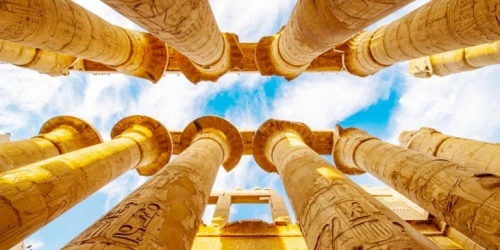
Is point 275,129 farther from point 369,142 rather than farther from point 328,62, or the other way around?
point 328,62

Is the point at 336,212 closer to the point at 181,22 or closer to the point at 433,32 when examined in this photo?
the point at 181,22

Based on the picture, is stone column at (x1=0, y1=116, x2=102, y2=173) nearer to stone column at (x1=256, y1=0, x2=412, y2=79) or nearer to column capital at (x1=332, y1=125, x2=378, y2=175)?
stone column at (x1=256, y1=0, x2=412, y2=79)

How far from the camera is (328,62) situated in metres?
11.2

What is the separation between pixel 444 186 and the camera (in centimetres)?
476

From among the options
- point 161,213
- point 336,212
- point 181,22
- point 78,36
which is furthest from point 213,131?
point 336,212

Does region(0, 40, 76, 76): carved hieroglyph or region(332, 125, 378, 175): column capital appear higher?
region(0, 40, 76, 76): carved hieroglyph

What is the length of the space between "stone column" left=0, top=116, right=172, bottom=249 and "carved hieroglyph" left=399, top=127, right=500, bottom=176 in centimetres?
756

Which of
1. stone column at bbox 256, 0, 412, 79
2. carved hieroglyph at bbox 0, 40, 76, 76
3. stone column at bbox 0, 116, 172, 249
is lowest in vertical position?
stone column at bbox 0, 116, 172, 249

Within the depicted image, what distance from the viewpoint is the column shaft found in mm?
3039

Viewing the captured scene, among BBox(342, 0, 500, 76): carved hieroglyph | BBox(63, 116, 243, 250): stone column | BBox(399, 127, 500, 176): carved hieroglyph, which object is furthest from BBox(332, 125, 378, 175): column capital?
BBox(63, 116, 243, 250): stone column

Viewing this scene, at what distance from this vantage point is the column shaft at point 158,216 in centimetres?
304

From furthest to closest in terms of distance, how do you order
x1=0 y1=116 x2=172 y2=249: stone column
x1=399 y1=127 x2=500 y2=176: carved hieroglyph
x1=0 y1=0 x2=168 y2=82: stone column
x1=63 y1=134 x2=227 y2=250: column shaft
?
x1=399 y1=127 x2=500 y2=176: carved hieroglyph, x1=0 y1=0 x2=168 y2=82: stone column, x1=0 y1=116 x2=172 y2=249: stone column, x1=63 y1=134 x2=227 y2=250: column shaft

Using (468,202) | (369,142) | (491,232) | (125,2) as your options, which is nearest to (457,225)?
(468,202)

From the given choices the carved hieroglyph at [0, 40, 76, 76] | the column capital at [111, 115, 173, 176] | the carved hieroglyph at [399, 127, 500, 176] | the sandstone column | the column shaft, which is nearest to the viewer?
the column shaft
